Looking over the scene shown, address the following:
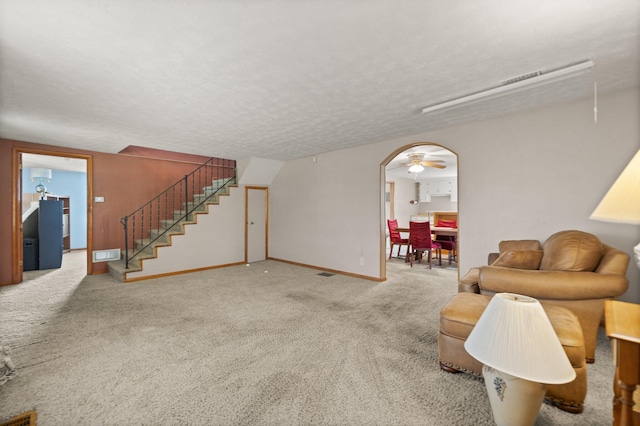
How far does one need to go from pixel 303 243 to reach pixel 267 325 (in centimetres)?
334

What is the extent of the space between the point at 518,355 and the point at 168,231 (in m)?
6.25

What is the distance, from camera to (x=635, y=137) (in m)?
2.79

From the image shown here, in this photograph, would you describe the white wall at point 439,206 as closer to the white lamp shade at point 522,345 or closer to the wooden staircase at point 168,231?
the wooden staircase at point 168,231

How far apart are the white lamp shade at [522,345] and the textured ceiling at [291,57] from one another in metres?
1.74

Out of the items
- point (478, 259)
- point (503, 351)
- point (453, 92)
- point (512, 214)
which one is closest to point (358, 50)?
point (453, 92)

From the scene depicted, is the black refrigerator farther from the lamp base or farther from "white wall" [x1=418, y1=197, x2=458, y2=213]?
"white wall" [x1=418, y1=197, x2=458, y2=213]

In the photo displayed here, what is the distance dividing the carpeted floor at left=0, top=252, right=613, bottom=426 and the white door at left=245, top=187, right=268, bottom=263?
2646mm

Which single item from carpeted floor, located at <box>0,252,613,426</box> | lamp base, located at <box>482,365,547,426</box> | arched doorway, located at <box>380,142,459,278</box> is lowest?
carpeted floor, located at <box>0,252,613,426</box>

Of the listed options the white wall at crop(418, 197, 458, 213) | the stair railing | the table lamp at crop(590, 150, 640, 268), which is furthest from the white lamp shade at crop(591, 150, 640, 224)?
the white wall at crop(418, 197, 458, 213)

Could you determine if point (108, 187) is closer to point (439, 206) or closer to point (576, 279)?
point (576, 279)

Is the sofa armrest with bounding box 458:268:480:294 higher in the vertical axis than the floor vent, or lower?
higher

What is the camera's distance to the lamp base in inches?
56.9

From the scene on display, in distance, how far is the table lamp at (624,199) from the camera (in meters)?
0.98

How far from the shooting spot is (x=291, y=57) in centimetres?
216
